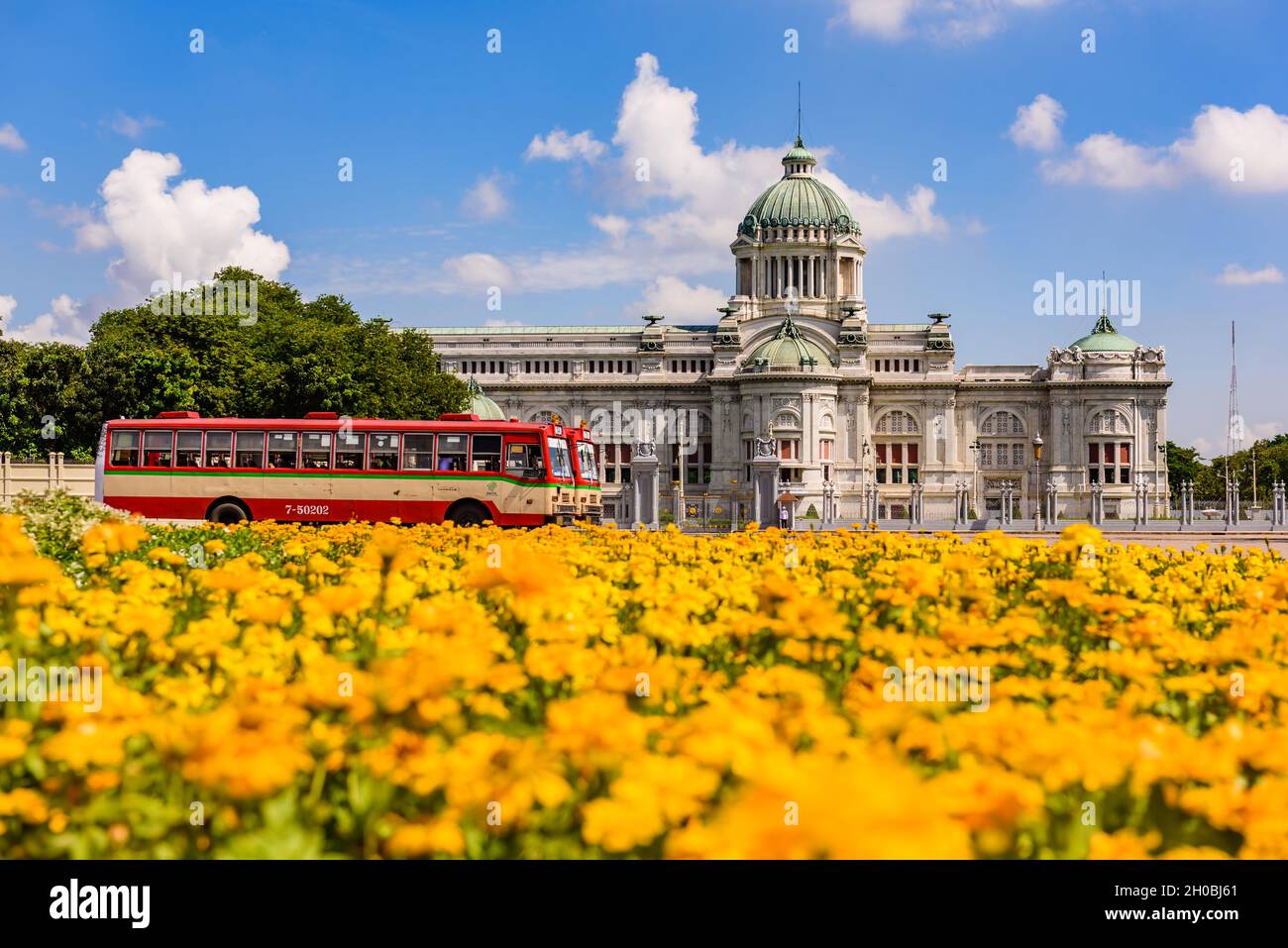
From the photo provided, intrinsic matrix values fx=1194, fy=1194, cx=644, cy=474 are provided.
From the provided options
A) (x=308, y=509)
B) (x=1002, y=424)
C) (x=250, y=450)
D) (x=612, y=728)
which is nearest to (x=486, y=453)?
(x=308, y=509)

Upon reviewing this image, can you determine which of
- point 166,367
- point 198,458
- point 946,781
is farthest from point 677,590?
point 166,367

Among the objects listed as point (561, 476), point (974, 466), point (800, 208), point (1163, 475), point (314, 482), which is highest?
point (800, 208)

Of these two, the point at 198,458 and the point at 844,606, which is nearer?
the point at 844,606

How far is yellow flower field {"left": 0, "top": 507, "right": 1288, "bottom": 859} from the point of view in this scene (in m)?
4.01

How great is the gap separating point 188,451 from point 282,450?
2.75m

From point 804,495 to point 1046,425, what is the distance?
2537cm

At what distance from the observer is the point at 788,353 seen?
98.6 m

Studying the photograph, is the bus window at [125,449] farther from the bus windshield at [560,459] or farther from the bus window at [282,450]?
the bus windshield at [560,459]

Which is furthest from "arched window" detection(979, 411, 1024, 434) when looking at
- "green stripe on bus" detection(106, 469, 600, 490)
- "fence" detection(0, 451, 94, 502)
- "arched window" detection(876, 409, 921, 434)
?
"fence" detection(0, 451, 94, 502)

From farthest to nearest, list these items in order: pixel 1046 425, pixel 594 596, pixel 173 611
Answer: pixel 1046 425, pixel 594 596, pixel 173 611

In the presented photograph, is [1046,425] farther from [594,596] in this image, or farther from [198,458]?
[594,596]

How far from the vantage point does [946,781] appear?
3990 millimetres

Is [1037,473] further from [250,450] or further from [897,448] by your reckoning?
[250,450]
